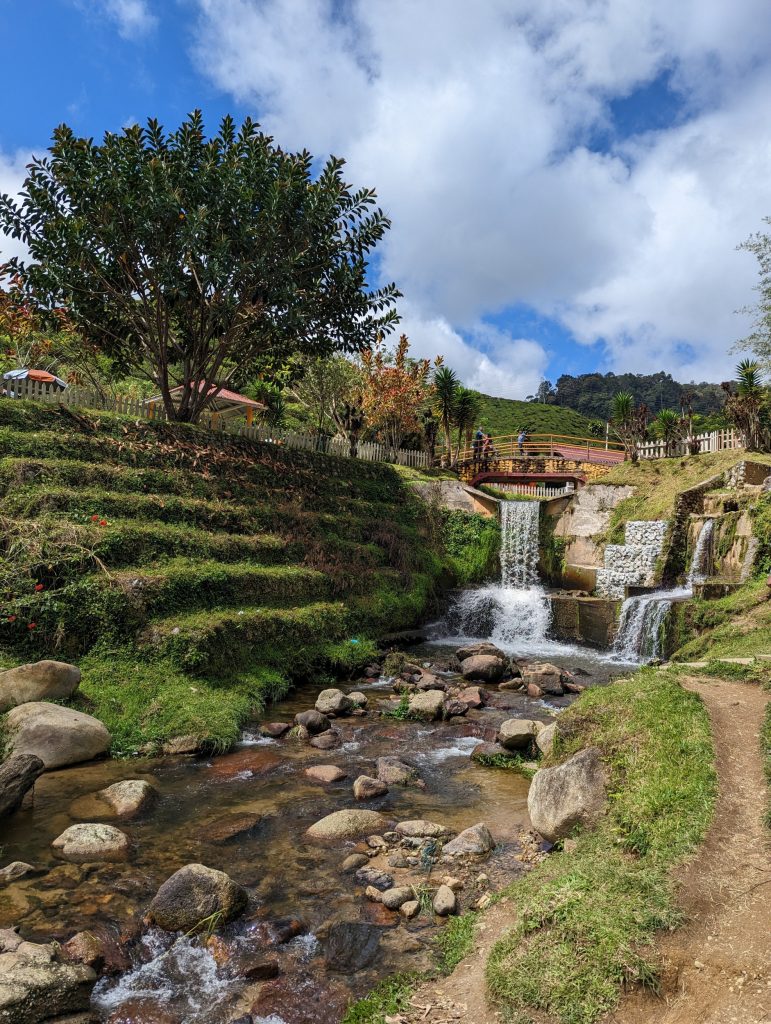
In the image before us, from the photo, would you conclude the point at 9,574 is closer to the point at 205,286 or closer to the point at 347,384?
the point at 205,286

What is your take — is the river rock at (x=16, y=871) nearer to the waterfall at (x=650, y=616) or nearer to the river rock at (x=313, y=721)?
the river rock at (x=313, y=721)

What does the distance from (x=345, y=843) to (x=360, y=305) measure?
656 inches

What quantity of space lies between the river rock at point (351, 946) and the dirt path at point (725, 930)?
2260 mm

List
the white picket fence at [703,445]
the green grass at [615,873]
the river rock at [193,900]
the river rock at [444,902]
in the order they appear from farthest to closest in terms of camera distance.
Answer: the white picket fence at [703,445], the river rock at [444,902], the river rock at [193,900], the green grass at [615,873]

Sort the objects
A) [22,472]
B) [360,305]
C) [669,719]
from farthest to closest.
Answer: [360,305]
[22,472]
[669,719]

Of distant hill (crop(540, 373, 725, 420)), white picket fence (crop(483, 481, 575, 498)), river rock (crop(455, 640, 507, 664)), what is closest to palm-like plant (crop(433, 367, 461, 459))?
white picket fence (crop(483, 481, 575, 498))

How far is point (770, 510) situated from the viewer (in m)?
17.2

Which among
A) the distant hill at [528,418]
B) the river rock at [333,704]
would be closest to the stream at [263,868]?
A: the river rock at [333,704]

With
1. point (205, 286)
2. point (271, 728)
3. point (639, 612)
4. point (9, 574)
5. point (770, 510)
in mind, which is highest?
point (205, 286)

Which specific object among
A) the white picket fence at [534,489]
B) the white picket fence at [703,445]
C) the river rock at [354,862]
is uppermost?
the white picket fence at [703,445]

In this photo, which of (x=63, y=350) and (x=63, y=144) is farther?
(x=63, y=350)

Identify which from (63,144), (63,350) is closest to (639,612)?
(63,144)

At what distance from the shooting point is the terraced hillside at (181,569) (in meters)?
11.1

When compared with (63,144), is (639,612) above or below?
below
